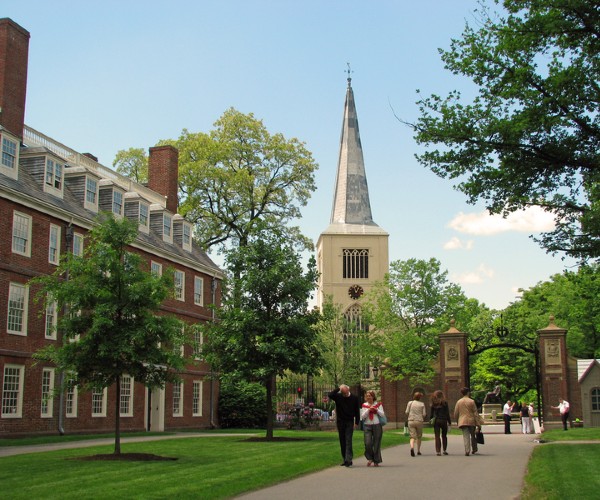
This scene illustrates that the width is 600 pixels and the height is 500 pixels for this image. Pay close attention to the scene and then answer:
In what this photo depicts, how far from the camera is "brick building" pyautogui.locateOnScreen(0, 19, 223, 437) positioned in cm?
2731

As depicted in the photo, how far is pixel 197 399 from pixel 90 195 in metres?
13.4

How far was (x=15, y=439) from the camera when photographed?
26.5m

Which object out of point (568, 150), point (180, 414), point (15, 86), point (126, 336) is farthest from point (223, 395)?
point (568, 150)

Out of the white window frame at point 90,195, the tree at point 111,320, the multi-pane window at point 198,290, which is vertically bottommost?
the tree at point 111,320

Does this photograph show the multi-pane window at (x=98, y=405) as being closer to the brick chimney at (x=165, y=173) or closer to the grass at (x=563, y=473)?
the brick chimney at (x=165, y=173)

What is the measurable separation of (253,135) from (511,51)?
3277 cm

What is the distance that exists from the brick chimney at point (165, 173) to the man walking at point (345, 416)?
28.8 metres

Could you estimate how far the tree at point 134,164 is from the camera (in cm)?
5184

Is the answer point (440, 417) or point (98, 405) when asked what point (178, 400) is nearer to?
point (98, 405)

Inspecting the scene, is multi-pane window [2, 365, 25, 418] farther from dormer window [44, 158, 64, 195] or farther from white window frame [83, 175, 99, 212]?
white window frame [83, 175, 99, 212]

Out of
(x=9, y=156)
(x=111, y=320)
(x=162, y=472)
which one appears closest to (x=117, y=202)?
(x=9, y=156)

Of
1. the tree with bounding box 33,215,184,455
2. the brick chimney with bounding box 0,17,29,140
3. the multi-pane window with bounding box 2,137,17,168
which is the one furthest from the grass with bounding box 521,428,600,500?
the brick chimney with bounding box 0,17,29,140

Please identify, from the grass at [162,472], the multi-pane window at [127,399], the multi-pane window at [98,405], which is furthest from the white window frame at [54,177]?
the grass at [162,472]

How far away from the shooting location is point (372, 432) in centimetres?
1661
